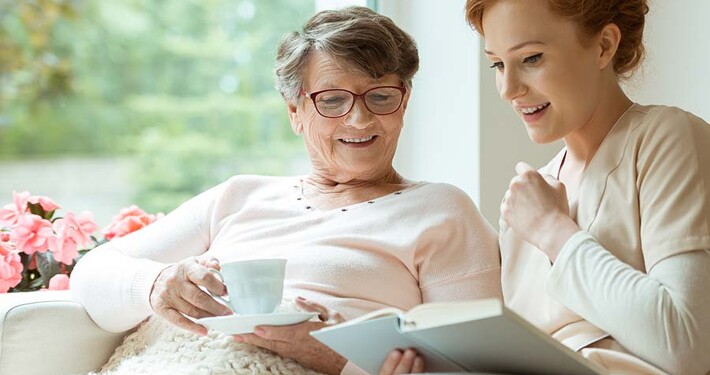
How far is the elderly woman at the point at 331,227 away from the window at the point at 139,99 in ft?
2.74

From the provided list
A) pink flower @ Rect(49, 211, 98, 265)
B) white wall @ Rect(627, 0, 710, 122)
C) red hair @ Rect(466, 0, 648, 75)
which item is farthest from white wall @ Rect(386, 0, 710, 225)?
pink flower @ Rect(49, 211, 98, 265)

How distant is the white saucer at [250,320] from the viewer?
1.53 metres

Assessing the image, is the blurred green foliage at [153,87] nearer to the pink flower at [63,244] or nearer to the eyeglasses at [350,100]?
the pink flower at [63,244]

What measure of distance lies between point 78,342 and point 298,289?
514 mm

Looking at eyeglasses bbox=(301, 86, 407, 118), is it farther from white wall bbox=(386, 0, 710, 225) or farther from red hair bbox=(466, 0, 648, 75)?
white wall bbox=(386, 0, 710, 225)

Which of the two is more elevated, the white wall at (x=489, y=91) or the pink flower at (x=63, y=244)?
the white wall at (x=489, y=91)

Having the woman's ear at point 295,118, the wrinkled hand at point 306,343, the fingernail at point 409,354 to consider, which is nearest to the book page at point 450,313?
the fingernail at point 409,354

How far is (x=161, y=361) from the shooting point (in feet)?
6.11

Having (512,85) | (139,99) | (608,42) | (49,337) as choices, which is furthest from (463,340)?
(139,99)

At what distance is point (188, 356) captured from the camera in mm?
1834

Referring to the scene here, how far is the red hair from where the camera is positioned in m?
1.60

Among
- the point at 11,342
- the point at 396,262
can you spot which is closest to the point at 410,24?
the point at 396,262

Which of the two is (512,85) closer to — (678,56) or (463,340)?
(463,340)

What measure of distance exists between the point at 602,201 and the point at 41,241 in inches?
53.0
